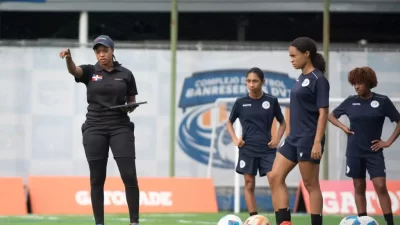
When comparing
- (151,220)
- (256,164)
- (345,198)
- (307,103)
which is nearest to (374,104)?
(256,164)

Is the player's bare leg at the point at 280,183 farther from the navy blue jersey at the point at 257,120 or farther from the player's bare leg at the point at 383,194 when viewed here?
the navy blue jersey at the point at 257,120

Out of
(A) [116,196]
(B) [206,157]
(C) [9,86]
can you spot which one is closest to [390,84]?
(B) [206,157]

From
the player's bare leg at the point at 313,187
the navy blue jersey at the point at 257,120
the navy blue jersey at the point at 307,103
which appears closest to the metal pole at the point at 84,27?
the navy blue jersey at the point at 257,120

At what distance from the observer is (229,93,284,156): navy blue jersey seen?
1533cm

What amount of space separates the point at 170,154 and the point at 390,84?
4265 millimetres

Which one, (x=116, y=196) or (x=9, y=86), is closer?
(x=116, y=196)

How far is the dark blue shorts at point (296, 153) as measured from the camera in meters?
12.2

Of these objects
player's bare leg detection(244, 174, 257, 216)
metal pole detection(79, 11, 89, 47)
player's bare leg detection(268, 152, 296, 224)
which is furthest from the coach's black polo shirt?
metal pole detection(79, 11, 89, 47)

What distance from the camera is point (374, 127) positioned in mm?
14711

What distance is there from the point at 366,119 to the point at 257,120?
4.93ft

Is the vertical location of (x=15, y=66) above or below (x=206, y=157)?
above

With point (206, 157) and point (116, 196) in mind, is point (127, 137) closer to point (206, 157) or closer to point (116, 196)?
point (116, 196)

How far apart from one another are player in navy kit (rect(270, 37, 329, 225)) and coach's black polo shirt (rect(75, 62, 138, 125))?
1.90 m

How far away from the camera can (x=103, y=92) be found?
12914 millimetres
